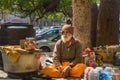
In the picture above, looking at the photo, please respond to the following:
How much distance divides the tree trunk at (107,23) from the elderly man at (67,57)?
398 cm

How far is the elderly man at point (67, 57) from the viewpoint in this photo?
6461mm

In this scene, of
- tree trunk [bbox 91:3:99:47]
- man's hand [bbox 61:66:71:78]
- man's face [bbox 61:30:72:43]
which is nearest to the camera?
man's hand [bbox 61:66:71:78]

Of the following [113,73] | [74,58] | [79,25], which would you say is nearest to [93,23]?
[79,25]

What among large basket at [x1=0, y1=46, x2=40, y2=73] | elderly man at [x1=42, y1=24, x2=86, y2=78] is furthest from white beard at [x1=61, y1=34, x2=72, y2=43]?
large basket at [x1=0, y1=46, x2=40, y2=73]

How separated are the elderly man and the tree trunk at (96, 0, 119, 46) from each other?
398 cm

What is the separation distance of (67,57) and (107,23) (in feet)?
13.8

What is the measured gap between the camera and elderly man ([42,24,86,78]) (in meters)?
6.46

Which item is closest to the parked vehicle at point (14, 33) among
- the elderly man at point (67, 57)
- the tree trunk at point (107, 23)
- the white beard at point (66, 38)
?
the elderly man at point (67, 57)

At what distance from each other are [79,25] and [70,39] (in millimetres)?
2026

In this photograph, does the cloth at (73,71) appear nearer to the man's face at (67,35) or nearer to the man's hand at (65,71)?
the man's hand at (65,71)

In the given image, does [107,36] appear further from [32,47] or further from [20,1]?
[20,1]

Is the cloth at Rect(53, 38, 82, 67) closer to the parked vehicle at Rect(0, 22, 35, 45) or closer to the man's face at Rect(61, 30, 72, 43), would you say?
the man's face at Rect(61, 30, 72, 43)

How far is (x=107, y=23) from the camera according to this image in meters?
10.5

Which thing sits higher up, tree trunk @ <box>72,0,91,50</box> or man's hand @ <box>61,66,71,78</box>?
tree trunk @ <box>72,0,91,50</box>
